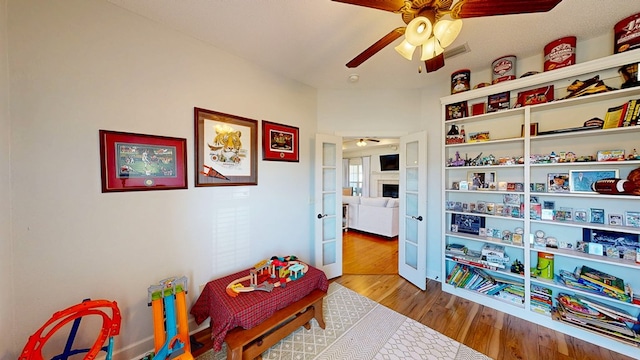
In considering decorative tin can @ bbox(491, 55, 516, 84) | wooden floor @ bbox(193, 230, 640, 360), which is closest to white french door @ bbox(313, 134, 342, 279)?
wooden floor @ bbox(193, 230, 640, 360)

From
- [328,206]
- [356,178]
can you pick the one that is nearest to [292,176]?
[328,206]

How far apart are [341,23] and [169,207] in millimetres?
2019

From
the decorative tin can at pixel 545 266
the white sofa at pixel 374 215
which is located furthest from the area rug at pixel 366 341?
the white sofa at pixel 374 215

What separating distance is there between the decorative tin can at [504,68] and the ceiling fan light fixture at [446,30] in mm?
1479

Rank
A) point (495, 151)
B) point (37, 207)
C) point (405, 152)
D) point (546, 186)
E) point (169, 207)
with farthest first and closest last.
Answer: point (405, 152) < point (495, 151) < point (546, 186) < point (169, 207) < point (37, 207)

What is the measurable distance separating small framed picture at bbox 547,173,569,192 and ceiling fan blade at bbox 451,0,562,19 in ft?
5.63

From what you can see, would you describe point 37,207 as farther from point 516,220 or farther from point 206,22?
point 516,220

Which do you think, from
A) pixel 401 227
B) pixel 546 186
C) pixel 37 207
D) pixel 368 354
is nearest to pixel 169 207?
pixel 37 207

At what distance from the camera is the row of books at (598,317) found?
1611mm

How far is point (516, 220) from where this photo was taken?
7.11 ft

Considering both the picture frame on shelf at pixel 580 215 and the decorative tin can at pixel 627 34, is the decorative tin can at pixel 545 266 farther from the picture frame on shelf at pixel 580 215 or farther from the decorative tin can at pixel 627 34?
the decorative tin can at pixel 627 34

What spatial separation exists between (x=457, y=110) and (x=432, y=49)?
149 centimetres

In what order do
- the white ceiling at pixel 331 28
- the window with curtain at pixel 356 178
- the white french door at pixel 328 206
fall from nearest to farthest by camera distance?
→ the white ceiling at pixel 331 28
the white french door at pixel 328 206
the window with curtain at pixel 356 178

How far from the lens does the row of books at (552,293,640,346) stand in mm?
1611
